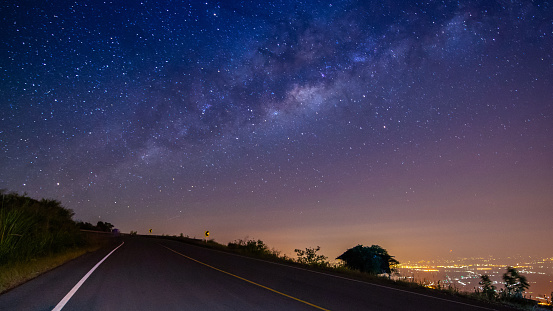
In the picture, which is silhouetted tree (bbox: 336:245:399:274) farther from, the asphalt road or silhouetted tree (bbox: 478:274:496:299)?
the asphalt road

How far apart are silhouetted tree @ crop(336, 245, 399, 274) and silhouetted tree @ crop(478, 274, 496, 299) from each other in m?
8.41

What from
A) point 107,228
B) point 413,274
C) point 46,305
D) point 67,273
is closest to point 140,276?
point 67,273

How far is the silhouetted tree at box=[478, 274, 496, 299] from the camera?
12.5m

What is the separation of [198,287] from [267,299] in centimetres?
234

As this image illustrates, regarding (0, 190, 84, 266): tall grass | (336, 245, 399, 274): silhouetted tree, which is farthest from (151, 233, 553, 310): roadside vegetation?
(0, 190, 84, 266): tall grass

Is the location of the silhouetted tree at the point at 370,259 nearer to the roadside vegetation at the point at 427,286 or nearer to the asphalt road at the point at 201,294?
the roadside vegetation at the point at 427,286

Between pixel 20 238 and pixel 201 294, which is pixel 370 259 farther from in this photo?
pixel 20 238

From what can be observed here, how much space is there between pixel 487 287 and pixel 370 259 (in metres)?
9.96

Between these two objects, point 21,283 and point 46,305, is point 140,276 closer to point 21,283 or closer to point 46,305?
point 21,283

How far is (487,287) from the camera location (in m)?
12.9

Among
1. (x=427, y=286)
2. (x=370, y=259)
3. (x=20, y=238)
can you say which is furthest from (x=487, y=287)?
(x=20, y=238)

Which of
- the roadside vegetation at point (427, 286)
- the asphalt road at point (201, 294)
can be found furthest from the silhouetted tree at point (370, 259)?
Result: the asphalt road at point (201, 294)

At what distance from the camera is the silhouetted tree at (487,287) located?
12457 millimetres

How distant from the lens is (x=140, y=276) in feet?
38.5
